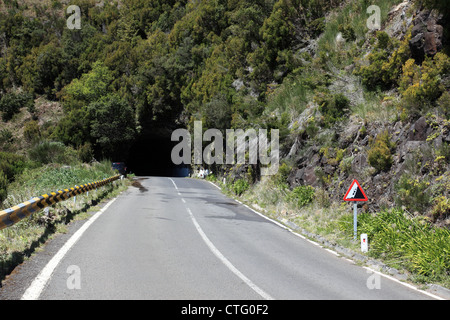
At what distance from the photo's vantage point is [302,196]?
624 inches

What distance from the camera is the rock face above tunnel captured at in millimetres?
12898

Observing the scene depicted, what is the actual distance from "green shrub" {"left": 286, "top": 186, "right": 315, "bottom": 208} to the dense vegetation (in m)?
0.06

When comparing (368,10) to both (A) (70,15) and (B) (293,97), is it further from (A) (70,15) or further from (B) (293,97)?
(A) (70,15)

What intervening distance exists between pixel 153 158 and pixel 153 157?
33 cm

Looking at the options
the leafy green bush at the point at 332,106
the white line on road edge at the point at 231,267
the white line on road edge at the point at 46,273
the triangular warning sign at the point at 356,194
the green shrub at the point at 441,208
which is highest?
the leafy green bush at the point at 332,106

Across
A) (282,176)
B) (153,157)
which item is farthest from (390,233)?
(153,157)

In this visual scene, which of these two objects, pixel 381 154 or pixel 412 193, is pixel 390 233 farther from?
pixel 381 154

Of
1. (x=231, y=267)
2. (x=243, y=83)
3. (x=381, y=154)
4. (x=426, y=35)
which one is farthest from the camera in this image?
(x=243, y=83)

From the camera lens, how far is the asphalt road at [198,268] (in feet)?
19.3


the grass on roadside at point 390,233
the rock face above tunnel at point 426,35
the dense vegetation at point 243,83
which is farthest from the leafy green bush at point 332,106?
the grass on roadside at point 390,233

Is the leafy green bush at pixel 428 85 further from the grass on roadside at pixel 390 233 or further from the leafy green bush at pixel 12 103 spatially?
the leafy green bush at pixel 12 103

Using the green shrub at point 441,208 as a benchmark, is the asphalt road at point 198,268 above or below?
below

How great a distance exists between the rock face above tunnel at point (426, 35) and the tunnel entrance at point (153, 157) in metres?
49.0

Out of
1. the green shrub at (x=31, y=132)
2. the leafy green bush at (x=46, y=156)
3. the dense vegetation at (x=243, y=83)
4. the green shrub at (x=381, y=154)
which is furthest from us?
the green shrub at (x=31, y=132)
